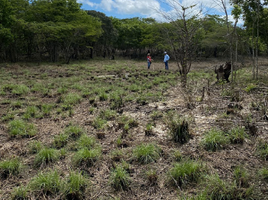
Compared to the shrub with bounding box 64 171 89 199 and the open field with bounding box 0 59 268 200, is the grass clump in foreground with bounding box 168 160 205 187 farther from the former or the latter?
the shrub with bounding box 64 171 89 199

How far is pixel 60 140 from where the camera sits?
168 inches

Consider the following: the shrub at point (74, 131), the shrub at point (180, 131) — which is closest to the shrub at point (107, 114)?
the shrub at point (74, 131)

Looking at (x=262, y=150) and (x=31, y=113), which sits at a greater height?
(x=31, y=113)

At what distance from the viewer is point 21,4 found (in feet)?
69.2

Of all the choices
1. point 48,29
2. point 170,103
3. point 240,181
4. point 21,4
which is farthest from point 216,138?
point 21,4

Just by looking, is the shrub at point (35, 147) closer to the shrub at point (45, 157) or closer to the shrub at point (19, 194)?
the shrub at point (45, 157)

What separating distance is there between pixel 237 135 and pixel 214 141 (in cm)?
46

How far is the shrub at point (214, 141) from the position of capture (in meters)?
3.68

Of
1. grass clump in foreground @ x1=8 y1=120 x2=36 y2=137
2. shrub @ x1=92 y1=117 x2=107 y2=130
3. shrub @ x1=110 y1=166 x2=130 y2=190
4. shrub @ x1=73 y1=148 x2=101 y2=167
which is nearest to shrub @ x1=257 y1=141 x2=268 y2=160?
shrub @ x1=110 y1=166 x2=130 y2=190

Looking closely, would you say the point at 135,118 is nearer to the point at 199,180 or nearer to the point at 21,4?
the point at 199,180

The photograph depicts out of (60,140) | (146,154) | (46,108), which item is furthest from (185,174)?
(46,108)

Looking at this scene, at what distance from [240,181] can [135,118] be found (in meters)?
3.21

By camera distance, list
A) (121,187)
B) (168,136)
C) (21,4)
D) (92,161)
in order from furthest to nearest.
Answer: (21,4), (168,136), (92,161), (121,187)

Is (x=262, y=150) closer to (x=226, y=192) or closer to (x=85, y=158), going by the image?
(x=226, y=192)
